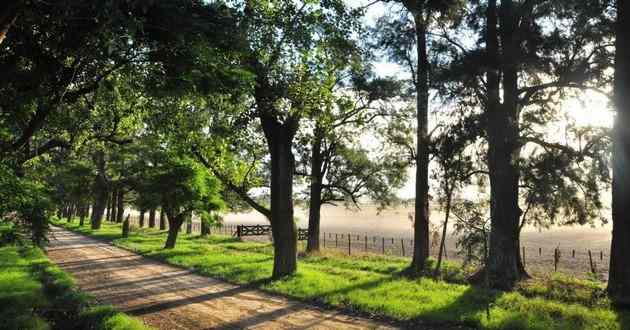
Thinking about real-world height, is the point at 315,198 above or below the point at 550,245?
above

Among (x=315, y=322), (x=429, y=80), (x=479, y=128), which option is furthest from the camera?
(x=429, y=80)

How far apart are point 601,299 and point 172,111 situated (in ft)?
45.5

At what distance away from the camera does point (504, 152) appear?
16672 mm

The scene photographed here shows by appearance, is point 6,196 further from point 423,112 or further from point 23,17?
point 423,112

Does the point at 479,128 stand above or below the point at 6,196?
above

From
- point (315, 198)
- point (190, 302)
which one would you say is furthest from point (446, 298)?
point (315, 198)

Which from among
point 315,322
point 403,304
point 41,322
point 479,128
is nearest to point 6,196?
point 41,322

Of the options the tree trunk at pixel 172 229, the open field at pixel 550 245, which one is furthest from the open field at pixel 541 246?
the tree trunk at pixel 172 229

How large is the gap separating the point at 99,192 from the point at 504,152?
41.6 meters

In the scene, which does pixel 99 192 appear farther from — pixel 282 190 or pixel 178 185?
pixel 282 190

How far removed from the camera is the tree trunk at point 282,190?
1642 cm

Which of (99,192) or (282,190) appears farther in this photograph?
(99,192)

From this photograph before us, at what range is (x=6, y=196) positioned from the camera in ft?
32.3

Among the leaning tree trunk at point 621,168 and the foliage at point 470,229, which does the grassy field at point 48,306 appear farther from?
the leaning tree trunk at point 621,168
